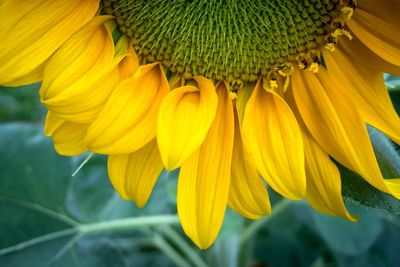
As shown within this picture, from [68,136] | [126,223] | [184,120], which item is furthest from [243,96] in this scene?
[126,223]

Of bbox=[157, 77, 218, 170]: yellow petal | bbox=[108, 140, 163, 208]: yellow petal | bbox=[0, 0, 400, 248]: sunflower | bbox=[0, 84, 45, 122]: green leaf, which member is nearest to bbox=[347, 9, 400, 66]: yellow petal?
bbox=[0, 0, 400, 248]: sunflower

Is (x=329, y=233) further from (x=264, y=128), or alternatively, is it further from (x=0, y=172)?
(x=0, y=172)

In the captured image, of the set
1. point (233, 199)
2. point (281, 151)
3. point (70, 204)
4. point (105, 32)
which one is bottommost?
point (70, 204)

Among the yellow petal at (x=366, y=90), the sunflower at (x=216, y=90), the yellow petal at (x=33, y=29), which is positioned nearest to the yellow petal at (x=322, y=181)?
the sunflower at (x=216, y=90)

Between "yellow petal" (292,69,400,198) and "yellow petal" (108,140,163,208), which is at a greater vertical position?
"yellow petal" (292,69,400,198)

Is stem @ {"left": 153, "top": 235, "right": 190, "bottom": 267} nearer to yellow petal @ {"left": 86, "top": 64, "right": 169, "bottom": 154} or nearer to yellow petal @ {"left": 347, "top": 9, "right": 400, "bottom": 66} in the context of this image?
yellow petal @ {"left": 86, "top": 64, "right": 169, "bottom": 154}

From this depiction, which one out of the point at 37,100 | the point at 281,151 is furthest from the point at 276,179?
the point at 37,100

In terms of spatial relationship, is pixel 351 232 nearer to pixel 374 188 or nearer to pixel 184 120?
pixel 374 188
